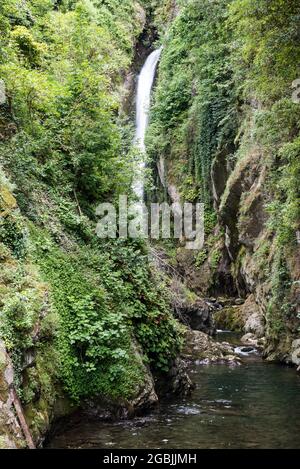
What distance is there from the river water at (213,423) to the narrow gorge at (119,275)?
4cm

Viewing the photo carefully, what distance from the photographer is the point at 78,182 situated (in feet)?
43.2

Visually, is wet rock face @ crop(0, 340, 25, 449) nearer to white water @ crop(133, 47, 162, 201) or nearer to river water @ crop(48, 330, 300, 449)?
river water @ crop(48, 330, 300, 449)

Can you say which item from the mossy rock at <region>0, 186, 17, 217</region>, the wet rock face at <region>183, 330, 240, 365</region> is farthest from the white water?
the mossy rock at <region>0, 186, 17, 217</region>

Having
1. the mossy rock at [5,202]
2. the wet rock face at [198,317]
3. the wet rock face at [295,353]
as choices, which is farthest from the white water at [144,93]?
the mossy rock at [5,202]

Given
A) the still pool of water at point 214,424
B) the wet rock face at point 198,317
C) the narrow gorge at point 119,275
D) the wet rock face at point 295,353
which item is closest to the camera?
the still pool of water at point 214,424

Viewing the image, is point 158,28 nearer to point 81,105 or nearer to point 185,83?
point 185,83

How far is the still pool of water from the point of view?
7926mm

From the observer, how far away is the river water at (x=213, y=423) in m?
7.93

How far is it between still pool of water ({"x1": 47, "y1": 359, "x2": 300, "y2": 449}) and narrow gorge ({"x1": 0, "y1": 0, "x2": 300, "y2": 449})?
1.9 inches

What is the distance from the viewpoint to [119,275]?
1103 centimetres

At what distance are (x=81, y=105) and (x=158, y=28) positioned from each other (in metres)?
30.5

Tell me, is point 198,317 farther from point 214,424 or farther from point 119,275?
point 214,424

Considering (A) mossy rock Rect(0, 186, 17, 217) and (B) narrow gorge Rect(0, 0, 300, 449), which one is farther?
(A) mossy rock Rect(0, 186, 17, 217)

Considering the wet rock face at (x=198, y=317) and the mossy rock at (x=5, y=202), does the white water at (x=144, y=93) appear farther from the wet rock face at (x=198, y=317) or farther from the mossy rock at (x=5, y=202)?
the mossy rock at (x=5, y=202)
